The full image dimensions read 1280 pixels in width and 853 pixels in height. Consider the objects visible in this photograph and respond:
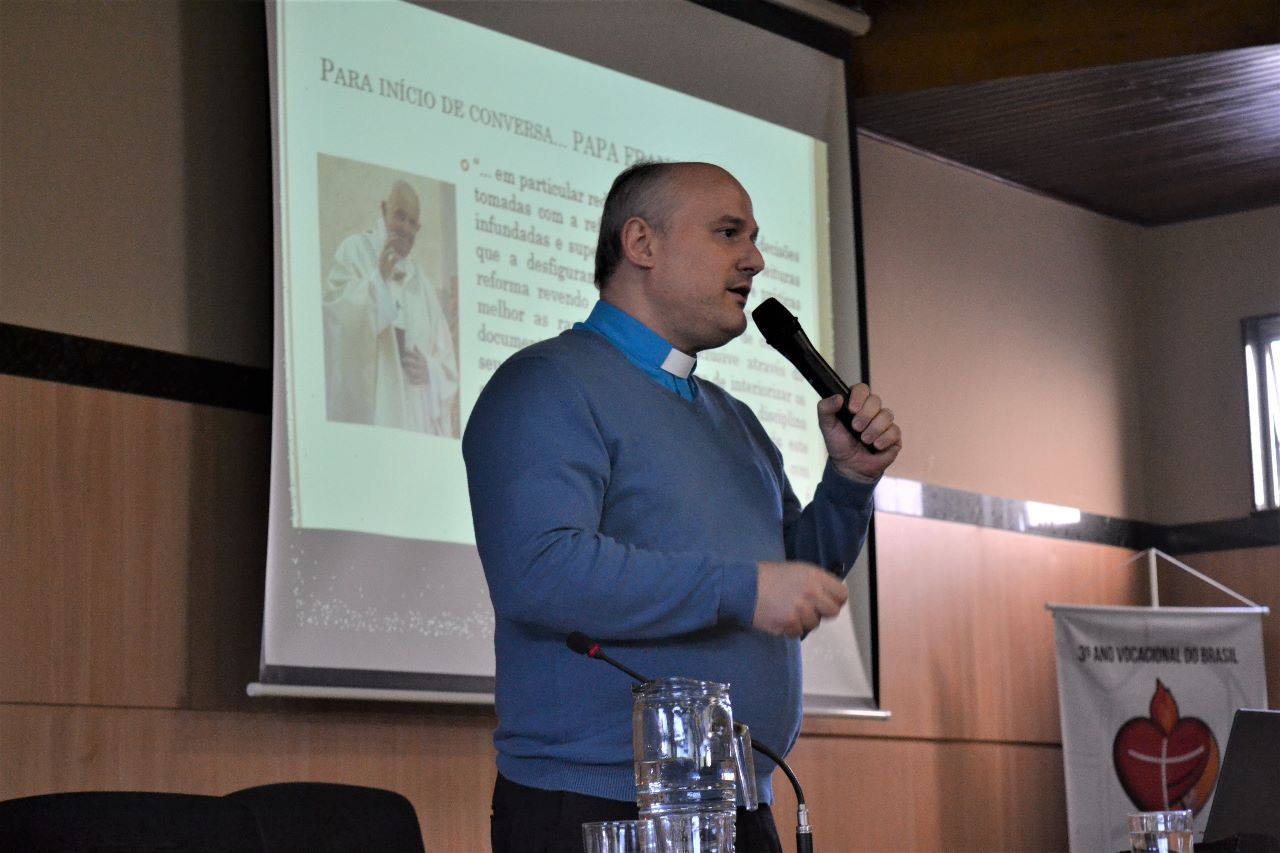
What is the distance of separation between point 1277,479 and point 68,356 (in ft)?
15.0

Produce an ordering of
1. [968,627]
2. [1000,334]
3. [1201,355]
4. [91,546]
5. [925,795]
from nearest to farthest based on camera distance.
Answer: [91,546]
[925,795]
[968,627]
[1000,334]
[1201,355]

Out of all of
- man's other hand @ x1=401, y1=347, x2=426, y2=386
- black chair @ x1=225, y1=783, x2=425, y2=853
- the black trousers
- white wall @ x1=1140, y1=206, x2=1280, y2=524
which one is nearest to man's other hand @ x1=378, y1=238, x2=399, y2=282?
man's other hand @ x1=401, y1=347, x2=426, y2=386

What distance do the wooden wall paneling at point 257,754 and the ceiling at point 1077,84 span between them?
2.67 metres

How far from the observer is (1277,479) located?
6.18 m

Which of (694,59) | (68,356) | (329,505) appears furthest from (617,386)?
(694,59)

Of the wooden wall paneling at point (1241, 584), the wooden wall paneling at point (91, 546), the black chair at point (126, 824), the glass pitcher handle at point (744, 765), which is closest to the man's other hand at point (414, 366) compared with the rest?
the wooden wall paneling at point (91, 546)

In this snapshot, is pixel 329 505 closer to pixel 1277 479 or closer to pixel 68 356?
pixel 68 356

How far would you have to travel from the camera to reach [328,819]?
7.60 ft

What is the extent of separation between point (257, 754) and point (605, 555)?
1.95 metres

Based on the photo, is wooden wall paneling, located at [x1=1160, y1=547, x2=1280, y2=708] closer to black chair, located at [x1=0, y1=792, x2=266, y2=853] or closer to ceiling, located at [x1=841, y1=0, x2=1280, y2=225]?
ceiling, located at [x1=841, y1=0, x2=1280, y2=225]

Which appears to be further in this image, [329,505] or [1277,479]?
[1277,479]

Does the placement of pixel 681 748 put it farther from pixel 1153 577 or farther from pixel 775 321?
pixel 1153 577

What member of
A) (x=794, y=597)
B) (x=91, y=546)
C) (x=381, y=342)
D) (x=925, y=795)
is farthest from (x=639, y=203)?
(x=925, y=795)

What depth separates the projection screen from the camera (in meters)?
3.53
